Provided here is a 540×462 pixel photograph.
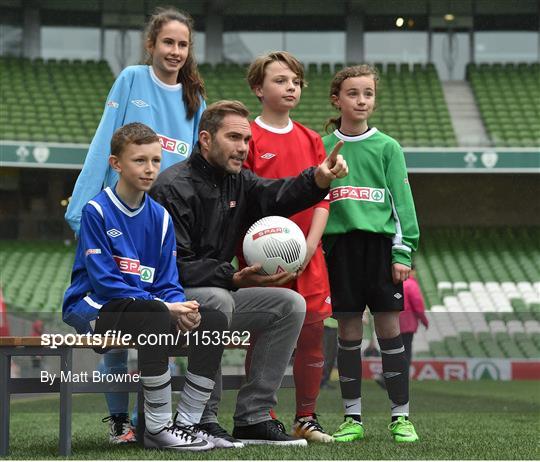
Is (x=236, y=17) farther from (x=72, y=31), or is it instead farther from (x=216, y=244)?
(x=216, y=244)

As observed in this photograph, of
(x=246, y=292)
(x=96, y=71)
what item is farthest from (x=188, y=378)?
(x=96, y=71)

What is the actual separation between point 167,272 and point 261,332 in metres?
0.45

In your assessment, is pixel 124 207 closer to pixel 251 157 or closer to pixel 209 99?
pixel 251 157

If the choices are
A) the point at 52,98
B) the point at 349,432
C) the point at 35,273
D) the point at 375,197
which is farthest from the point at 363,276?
the point at 52,98

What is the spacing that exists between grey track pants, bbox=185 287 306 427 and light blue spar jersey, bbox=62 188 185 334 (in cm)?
16

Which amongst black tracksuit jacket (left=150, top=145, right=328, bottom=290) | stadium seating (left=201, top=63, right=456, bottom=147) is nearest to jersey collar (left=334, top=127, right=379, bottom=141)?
black tracksuit jacket (left=150, top=145, right=328, bottom=290)

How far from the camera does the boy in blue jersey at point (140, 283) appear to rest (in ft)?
12.1

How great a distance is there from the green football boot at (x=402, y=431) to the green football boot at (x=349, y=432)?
0.47 feet

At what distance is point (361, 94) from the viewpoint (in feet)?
15.0

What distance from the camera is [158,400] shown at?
3.79m

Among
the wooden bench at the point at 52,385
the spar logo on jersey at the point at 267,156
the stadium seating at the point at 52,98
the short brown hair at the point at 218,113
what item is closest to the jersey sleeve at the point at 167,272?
the wooden bench at the point at 52,385

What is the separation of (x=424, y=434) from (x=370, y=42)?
17.7 m

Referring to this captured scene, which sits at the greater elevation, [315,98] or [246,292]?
[315,98]

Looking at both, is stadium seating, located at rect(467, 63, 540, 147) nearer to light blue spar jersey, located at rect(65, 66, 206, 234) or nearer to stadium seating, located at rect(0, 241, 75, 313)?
stadium seating, located at rect(0, 241, 75, 313)
